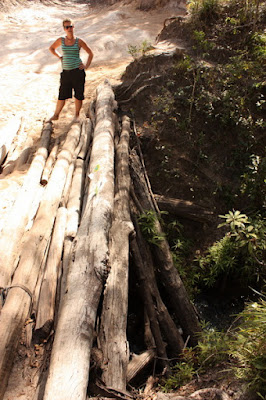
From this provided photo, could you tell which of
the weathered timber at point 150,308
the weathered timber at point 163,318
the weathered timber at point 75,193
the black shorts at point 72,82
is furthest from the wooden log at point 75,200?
the black shorts at point 72,82

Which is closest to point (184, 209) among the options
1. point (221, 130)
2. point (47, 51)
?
point (221, 130)

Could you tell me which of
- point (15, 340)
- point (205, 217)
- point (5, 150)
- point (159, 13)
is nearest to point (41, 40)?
point (159, 13)

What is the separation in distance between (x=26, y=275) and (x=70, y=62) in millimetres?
3847

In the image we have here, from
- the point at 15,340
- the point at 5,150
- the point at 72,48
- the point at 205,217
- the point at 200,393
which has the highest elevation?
the point at 72,48

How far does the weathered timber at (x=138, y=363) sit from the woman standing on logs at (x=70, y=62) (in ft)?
14.2

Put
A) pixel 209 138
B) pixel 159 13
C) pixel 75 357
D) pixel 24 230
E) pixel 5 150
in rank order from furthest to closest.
A: 1. pixel 159 13
2. pixel 209 138
3. pixel 5 150
4. pixel 24 230
5. pixel 75 357

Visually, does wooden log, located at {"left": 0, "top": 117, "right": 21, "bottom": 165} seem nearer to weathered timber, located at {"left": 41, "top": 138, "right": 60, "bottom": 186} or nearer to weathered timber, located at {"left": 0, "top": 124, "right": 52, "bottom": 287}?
weathered timber, located at {"left": 0, "top": 124, "right": 52, "bottom": 287}

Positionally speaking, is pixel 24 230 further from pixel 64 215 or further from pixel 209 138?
pixel 209 138

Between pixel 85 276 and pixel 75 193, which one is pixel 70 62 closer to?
pixel 75 193

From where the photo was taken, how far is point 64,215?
147 inches

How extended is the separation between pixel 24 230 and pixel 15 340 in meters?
1.31

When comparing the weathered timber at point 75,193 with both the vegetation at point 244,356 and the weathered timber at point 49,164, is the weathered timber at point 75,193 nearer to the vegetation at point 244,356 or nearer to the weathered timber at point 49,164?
the weathered timber at point 49,164

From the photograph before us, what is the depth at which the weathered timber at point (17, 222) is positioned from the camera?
2.96m

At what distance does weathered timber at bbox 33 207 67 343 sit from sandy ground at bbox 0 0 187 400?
26 centimetres
